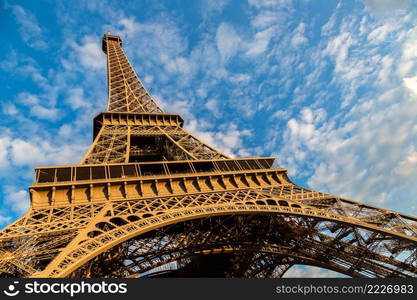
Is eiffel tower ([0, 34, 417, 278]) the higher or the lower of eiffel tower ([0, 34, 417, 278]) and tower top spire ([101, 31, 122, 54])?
the lower

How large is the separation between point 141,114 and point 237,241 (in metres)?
15.9

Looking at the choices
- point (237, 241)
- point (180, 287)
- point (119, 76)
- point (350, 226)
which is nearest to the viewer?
point (180, 287)

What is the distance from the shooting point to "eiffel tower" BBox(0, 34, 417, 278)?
11102mm

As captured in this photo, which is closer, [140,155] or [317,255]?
[317,255]

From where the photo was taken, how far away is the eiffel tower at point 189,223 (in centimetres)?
1110

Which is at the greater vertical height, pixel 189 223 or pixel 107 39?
pixel 107 39

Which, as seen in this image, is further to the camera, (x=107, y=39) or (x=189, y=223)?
(x=107, y=39)

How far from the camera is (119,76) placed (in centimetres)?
3709

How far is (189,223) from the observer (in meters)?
17.1

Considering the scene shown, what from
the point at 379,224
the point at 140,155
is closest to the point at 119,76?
the point at 140,155

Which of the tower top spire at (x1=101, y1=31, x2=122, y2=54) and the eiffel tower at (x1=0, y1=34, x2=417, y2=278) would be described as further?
the tower top spire at (x1=101, y1=31, x2=122, y2=54)

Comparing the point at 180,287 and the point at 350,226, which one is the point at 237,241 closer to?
the point at 350,226

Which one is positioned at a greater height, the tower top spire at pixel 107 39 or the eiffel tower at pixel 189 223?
the tower top spire at pixel 107 39

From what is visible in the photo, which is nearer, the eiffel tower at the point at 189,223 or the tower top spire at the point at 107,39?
the eiffel tower at the point at 189,223
